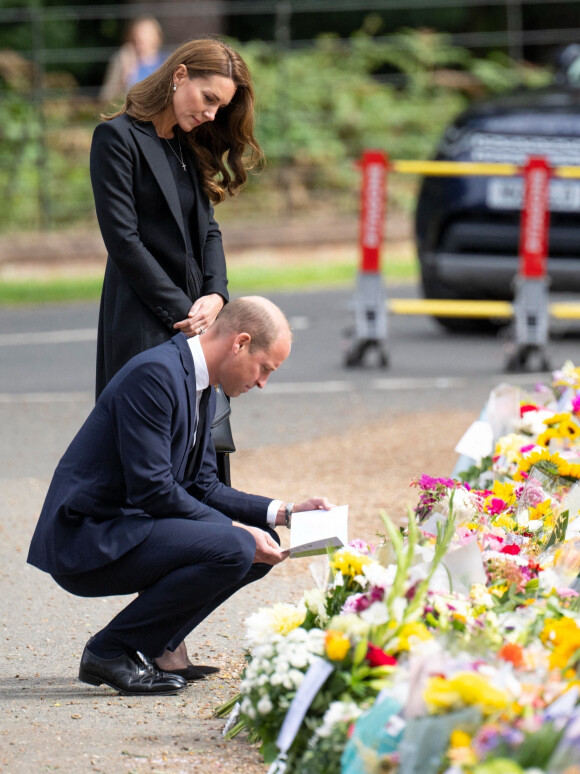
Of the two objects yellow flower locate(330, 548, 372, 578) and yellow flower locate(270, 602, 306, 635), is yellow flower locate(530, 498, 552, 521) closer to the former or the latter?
yellow flower locate(330, 548, 372, 578)

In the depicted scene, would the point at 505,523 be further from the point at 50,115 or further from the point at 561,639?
the point at 50,115

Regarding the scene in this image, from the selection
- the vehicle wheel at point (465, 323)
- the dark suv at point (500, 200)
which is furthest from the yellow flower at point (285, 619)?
the vehicle wheel at point (465, 323)

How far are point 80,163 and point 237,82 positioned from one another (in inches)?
466

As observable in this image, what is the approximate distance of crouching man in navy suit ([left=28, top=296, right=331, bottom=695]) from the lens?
3414mm

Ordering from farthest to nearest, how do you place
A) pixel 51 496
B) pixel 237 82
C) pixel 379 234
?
pixel 379 234 → pixel 237 82 → pixel 51 496

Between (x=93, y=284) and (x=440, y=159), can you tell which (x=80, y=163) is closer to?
(x=93, y=284)

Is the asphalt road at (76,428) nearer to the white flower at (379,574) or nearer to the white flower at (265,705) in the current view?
the white flower at (265,705)

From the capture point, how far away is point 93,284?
1337 cm

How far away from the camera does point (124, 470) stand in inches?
135

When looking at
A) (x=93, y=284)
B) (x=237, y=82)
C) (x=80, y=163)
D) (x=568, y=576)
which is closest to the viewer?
(x=568, y=576)

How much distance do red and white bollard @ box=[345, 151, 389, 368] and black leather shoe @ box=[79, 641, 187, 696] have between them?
5.35 metres

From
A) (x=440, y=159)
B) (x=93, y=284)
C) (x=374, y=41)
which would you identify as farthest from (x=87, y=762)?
(x=374, y=41)

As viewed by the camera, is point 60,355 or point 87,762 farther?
point 60,355

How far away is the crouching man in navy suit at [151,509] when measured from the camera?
3414mm
